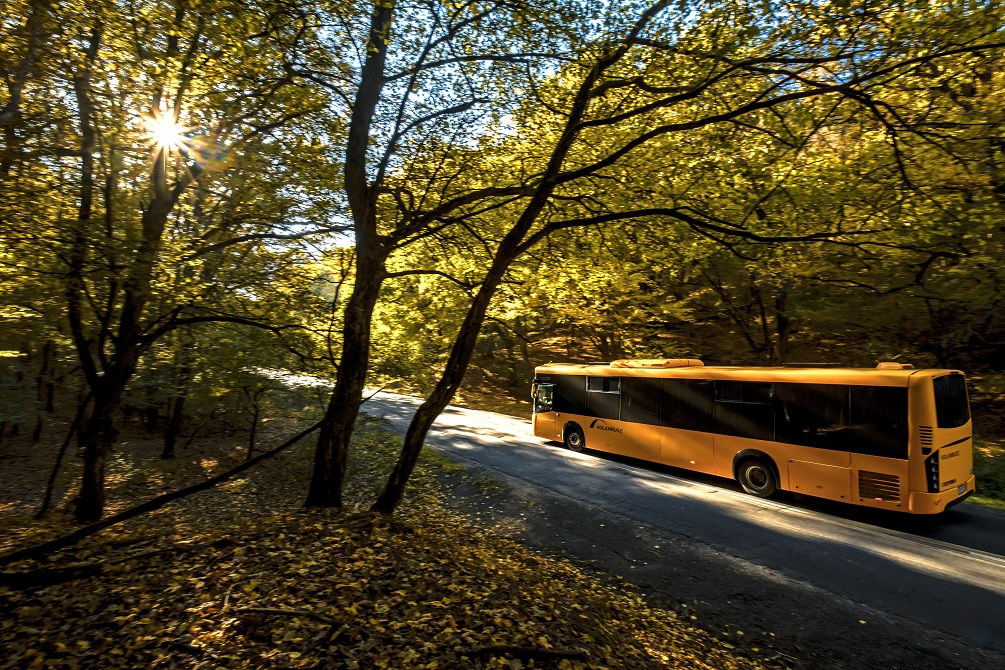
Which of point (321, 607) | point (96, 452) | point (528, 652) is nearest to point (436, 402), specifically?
point (321, 607)

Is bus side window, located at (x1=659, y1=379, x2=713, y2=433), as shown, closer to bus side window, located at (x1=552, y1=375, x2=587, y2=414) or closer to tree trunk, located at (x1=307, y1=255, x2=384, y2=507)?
bus side window, located at (x1=552, y1=375, x2=587, y2=414)

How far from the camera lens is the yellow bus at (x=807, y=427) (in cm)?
913

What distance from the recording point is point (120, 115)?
8336 mm

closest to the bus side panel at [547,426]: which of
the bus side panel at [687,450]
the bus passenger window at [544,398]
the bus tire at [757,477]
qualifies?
the bus passenger window at [544,398]

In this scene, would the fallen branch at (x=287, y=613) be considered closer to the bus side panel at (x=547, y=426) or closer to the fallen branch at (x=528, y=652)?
the fallen branch at (x=528, y=652)

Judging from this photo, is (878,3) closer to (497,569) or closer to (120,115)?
(497,569)

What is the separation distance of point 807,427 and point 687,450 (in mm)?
3180

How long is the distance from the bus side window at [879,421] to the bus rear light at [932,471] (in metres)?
0.36

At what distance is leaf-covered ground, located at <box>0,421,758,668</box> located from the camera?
394 cm

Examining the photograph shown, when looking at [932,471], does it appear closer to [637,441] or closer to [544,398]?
[637,441]

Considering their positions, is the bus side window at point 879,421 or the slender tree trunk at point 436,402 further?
the bus side window at point 879,421

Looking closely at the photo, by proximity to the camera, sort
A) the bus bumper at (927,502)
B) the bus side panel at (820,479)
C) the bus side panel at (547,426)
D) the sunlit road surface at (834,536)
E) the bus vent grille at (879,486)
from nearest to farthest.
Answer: the sunlit road surface at (834,536) < the bus bumper at (927,502) < the bus vent grille at (879,486) < the bus side panel at (820,479) < the bus side panel at (547,426)

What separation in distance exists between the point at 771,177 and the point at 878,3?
308 centimetres

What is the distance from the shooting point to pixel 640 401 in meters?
14.4
